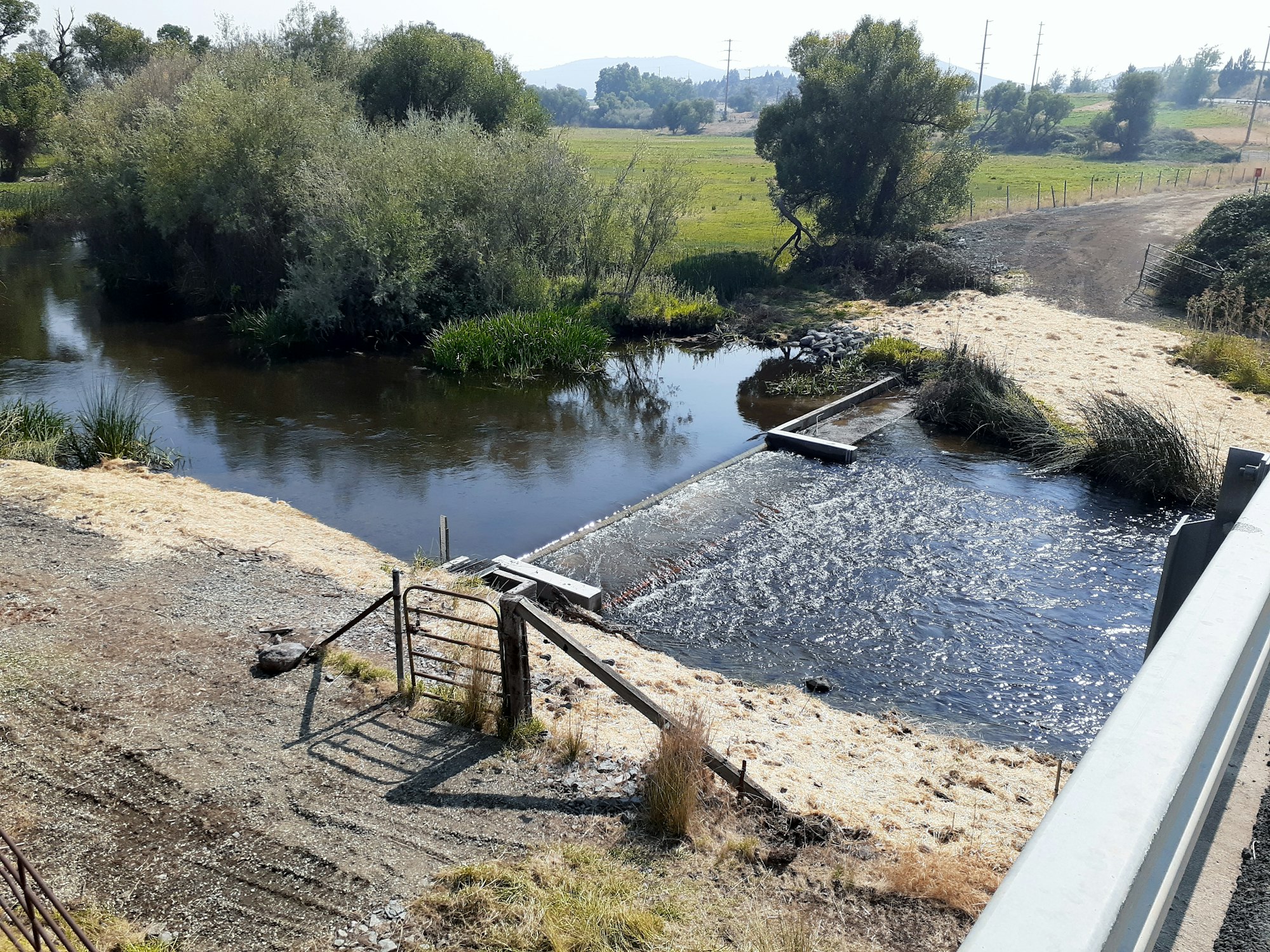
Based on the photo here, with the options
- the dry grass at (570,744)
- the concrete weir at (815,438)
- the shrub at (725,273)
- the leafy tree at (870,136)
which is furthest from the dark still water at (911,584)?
the leafy tree at (870,136)

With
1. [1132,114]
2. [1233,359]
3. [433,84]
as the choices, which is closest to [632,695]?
[1233,359]

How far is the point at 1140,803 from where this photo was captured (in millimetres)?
1115

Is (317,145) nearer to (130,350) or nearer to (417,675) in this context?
(130,350)

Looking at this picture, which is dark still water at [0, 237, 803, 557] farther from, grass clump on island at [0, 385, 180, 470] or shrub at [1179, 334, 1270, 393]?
shrub at [1179, 334, 1270, 393]

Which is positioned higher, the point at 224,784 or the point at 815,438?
the point at 224,784

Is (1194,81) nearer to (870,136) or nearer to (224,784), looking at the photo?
(870,136)

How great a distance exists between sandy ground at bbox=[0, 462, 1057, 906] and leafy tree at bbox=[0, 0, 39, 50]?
61.0m

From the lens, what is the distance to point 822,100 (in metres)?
32.9

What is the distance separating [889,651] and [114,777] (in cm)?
815

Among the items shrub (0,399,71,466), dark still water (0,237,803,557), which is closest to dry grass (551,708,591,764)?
dark still water (0,237,803,557)

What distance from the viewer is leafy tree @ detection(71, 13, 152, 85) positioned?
63.3 meters

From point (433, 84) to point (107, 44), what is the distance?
42682mm

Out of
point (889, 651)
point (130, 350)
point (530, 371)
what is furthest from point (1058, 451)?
point (130, 350)

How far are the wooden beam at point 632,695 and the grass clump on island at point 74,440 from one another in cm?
1231
